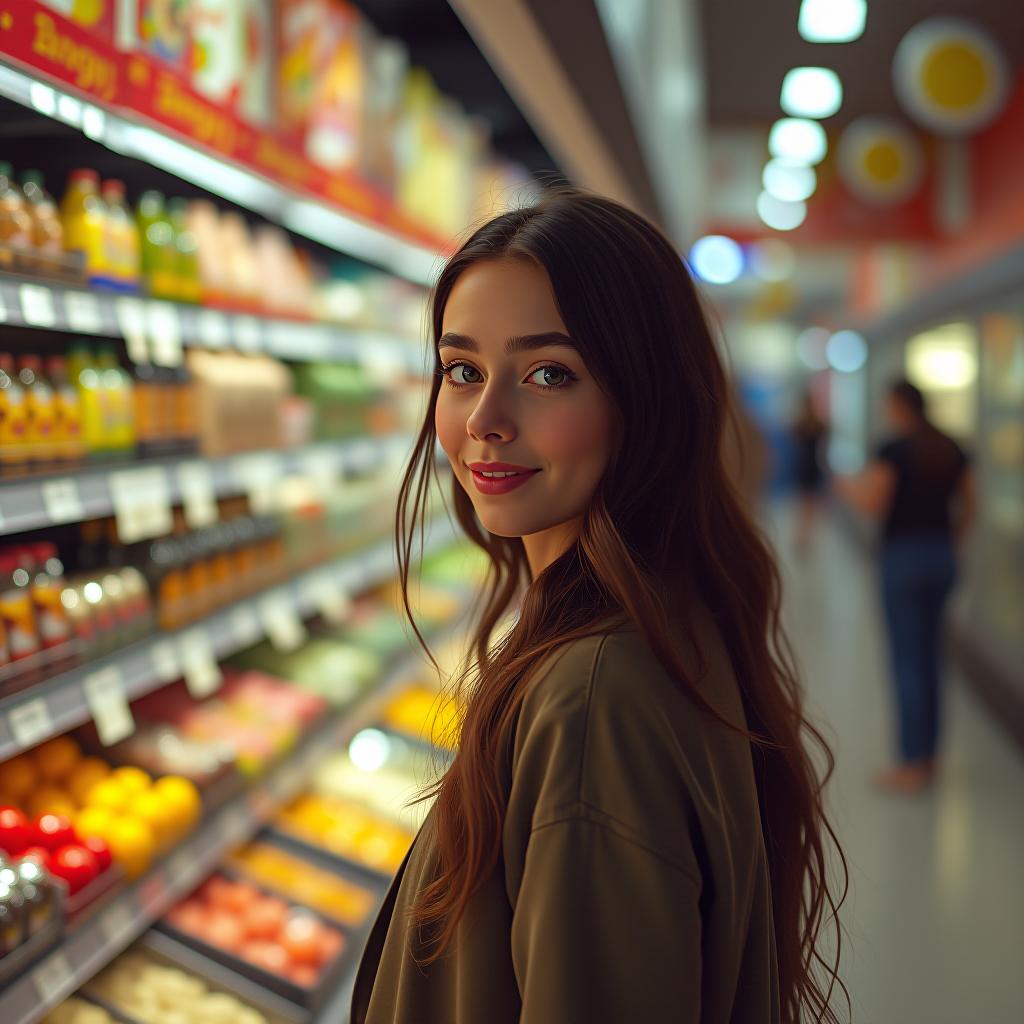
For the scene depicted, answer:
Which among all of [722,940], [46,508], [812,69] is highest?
[812,69]

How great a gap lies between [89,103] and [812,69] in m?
5.93

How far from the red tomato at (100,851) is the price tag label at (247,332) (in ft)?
3.73

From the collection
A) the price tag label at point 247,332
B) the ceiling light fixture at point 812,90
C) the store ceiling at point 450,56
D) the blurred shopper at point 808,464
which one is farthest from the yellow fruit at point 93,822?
the blurred shopper at point 808,464

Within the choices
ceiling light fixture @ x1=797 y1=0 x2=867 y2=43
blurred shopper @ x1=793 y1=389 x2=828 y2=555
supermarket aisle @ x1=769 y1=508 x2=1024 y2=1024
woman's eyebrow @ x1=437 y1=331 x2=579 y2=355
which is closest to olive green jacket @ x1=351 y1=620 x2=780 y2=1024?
woman's eyebrow @ x1=437 y1=331 x2=579 y2=355

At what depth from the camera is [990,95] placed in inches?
191

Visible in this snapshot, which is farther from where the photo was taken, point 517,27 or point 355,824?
point 355,824

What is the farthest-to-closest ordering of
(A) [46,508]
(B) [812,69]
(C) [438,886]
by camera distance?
(B) [812,69]
(A) [46,508]
(C) [438,886]

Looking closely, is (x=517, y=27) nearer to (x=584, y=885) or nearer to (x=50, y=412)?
(x=50, y=412)

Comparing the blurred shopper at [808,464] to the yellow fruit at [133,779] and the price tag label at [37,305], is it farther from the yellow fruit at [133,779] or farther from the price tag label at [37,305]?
the price tag label at [37,305]

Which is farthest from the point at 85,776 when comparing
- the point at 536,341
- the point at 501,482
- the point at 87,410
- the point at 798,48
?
the point at 798,48

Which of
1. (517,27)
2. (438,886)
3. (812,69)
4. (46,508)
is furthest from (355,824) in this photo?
(812,69)

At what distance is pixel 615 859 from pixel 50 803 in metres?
1.50

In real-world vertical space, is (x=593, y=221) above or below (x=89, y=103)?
below

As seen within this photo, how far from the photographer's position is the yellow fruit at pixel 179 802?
2.08 m
